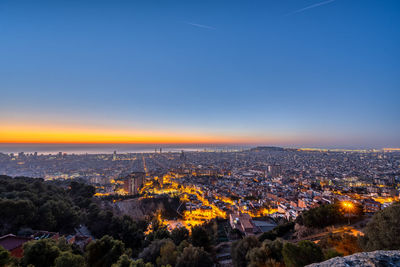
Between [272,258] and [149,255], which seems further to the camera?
[149,255]

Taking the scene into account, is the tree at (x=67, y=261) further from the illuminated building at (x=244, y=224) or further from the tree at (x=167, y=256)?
the illuminated building at (x=244, y=224)

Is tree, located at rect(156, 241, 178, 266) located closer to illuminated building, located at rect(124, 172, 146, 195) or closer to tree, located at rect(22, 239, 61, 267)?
tree, located at rect(22, 239, 61, 267)

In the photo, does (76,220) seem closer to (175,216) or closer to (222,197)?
(175,216)

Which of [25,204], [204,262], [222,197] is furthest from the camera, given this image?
[222,197]

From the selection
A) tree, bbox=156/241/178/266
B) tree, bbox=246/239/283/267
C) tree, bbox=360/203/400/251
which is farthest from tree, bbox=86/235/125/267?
tree, bbox=360/203/400/251

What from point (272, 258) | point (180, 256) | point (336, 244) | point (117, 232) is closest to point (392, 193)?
point (336, 244)

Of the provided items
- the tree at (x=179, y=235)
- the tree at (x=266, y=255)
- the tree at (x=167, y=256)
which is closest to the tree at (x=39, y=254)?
the tree at (x=167, y=256)
